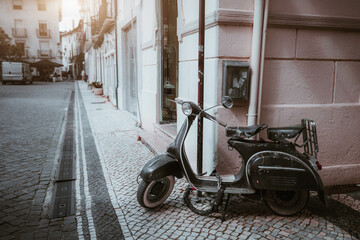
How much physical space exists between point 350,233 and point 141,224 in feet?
7.24

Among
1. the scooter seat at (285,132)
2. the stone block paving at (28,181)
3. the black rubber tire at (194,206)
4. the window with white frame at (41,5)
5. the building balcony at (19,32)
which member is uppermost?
the window with white frame at (41,5)

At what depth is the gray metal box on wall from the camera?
12.2 feet

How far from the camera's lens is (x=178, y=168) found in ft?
11.5

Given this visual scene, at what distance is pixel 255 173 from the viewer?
3.18 meters

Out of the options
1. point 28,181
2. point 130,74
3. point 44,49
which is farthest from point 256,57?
point 44,49

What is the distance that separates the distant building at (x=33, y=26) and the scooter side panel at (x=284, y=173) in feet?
161

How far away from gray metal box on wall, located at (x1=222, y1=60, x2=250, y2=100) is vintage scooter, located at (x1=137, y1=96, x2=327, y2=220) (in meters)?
0.61

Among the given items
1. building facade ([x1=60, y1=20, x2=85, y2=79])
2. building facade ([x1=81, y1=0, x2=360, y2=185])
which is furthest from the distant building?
building facade ([x1=81, y1=0, x2=360, y2=185])

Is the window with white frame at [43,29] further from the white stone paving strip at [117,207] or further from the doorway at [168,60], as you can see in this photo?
the white stone paving strip at [117,207]

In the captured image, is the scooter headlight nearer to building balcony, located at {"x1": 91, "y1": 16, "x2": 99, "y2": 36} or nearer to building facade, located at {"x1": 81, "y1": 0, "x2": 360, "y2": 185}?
building facade, located at {"x1": 81, "y1": 0, "x2": 360, "y2": 185}

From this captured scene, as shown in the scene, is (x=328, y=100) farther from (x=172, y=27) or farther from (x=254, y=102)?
(x=172, y=27)

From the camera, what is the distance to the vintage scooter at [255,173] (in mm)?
3127

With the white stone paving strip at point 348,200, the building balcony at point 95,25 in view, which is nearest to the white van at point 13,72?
the building balcony at point 95,25

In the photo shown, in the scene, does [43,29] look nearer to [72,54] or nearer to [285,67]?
[72,54]
